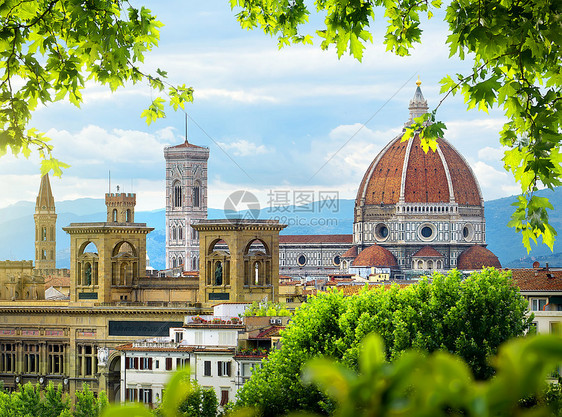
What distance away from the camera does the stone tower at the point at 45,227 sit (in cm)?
9738

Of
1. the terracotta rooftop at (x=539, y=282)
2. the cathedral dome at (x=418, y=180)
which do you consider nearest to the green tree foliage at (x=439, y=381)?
the terracotta rooftop at (x=539, y=282)

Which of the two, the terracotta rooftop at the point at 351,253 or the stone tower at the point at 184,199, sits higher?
the stone tower at the point at 184,199

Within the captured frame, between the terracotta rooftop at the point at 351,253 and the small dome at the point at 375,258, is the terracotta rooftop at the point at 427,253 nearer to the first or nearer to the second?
the small dome at the point at 375,258

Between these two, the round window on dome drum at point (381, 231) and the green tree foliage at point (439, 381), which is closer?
the green tree foliage at point (439, 381)

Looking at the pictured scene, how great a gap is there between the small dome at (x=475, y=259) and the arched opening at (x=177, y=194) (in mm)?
45864

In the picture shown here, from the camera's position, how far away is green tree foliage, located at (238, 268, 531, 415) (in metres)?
27.9

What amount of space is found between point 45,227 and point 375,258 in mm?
50188

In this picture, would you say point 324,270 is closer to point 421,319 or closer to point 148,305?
point 148,305

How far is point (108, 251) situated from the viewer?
180ft

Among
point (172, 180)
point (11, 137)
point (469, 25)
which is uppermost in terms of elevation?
point (172, 180)

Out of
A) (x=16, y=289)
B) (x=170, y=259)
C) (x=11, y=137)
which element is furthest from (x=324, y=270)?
(x=11, y=137)

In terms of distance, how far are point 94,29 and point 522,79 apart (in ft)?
12.0

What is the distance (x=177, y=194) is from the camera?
150875 mm

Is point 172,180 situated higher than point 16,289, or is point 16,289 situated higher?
point 172,180
